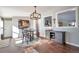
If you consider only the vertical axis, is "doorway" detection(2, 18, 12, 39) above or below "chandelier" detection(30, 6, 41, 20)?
below

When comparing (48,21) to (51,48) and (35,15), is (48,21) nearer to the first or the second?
(35,15)

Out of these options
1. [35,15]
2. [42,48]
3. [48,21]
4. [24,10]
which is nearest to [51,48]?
[42,48]

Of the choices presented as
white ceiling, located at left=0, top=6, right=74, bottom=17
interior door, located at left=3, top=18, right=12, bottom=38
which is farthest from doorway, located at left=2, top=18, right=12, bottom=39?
white ceiling, located at left=0, top=6, right=74, bottom=17

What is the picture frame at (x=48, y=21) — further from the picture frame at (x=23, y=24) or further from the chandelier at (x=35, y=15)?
the picture frame at (x=23, y=24)

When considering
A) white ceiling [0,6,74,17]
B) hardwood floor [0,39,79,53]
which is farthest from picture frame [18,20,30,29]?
hardwood floor [0,39,79,53]

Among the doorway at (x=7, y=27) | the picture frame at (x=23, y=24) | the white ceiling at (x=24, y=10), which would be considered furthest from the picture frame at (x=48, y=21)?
the doorway at (x=7, y=27)

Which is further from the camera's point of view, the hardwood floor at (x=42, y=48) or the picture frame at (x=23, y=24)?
the picture frame at (x=23, y=24)

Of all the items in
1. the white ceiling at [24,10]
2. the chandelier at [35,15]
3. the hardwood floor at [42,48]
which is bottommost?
the hardwood floor at [42,48]

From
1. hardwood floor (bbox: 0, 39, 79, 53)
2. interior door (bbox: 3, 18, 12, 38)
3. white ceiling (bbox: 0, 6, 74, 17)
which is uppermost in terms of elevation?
white ceiling (bbox: 0, 6, 74, 17)

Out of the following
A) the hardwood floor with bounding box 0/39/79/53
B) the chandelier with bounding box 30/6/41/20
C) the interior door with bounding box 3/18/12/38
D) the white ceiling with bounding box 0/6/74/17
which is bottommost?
the hardwood floor with bounding box 0/39/79/53

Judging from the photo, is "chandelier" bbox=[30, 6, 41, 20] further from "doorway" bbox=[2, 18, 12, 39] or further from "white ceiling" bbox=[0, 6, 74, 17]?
"doorway" bbox=[2, 18, 12, 39]

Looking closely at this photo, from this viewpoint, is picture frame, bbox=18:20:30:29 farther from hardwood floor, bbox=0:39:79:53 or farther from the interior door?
hardwood floor, bbox=0:39:79:53

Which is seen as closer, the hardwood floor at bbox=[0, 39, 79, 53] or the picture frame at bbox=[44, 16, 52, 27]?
the hardwood floor at bbox=[0, 39, 79, 53]
